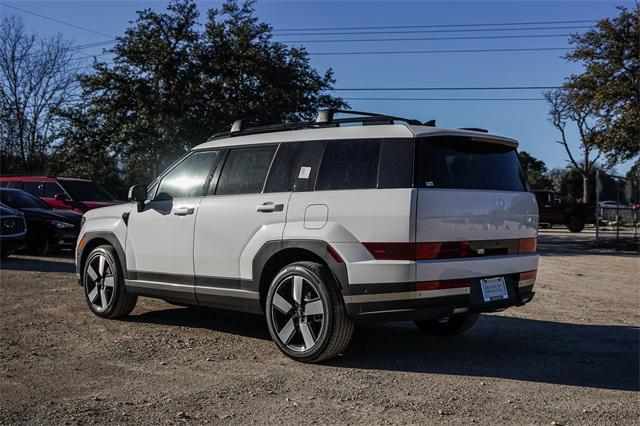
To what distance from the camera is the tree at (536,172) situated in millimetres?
76675

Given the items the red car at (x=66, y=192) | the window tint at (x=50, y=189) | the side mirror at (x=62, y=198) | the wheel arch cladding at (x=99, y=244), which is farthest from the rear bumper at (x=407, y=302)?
the window tint at (x=50, y=189)

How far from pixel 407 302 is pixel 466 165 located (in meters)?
1.30

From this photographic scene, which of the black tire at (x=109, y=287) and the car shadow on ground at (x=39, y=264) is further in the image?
the car shadow on ground at (x=39, y=264)

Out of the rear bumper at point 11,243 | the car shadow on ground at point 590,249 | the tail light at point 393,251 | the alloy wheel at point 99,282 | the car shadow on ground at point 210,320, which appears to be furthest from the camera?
the car shadow on ground at point 590,249

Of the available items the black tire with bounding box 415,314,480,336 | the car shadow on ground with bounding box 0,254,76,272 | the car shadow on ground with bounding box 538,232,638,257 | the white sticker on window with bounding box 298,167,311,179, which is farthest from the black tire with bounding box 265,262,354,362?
the car shadow on ground with bounding box 538,232,638,257

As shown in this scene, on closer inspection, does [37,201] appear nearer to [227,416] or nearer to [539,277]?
[539,277]

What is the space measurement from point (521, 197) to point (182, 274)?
3.29 meters

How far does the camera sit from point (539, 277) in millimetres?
11820

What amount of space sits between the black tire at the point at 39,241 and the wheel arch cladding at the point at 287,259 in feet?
35.6

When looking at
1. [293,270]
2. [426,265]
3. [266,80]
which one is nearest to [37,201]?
[266,80]

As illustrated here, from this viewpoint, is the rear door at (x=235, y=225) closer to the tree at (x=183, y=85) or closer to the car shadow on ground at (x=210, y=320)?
the car shadow on ground at (x=210, y=320)

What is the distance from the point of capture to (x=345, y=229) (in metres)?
5.01

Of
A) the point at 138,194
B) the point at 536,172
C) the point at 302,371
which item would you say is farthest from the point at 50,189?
the point at 536,172

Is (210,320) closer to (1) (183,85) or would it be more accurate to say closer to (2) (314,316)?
(2) (314,316)
